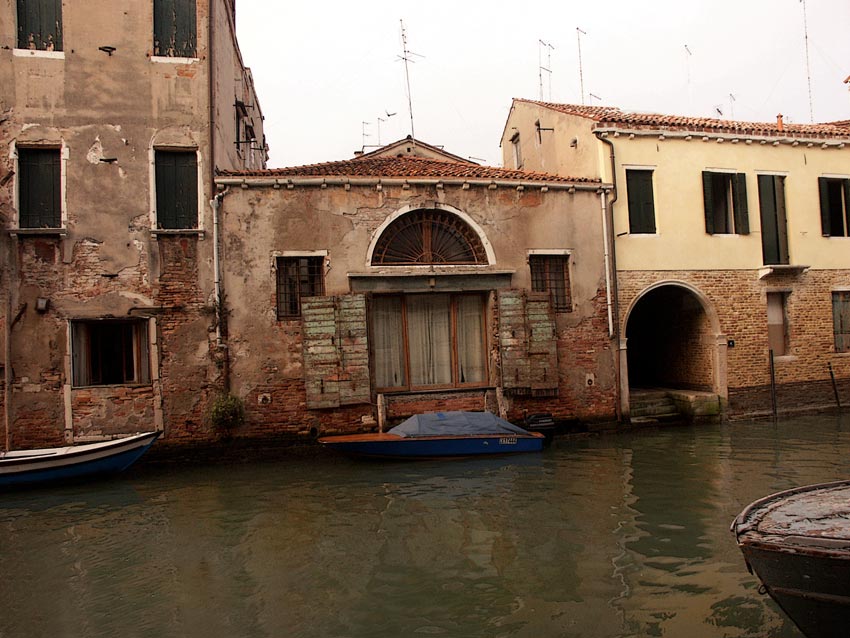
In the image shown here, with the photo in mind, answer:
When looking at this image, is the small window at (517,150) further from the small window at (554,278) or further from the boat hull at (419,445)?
the boat hull at (419,445)

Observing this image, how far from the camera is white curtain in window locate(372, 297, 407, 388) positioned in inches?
474

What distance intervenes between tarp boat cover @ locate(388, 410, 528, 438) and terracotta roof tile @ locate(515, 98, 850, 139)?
23.0 ft

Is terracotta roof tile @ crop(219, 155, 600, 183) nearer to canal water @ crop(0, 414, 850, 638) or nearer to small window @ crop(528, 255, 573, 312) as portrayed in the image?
small window @ crop(528, 255, 573, 312)

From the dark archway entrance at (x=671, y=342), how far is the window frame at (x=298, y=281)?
7.65 m

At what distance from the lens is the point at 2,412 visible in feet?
34.2

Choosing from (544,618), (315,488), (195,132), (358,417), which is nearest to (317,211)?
(195,132)

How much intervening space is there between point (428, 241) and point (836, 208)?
10.5m

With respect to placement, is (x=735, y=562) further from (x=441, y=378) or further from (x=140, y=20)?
(x=140, y=20)

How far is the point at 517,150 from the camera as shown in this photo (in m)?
17.7

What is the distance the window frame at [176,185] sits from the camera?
11.2 meters

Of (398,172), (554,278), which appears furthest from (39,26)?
(554,278)

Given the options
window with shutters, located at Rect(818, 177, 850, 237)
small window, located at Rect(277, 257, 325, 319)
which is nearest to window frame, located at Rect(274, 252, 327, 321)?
small window, located at Rect(277, 257, 325, 319)

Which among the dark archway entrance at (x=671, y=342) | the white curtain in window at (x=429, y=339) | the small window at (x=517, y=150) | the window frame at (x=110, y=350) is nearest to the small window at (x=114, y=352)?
the window frame at (x=110, y=350)

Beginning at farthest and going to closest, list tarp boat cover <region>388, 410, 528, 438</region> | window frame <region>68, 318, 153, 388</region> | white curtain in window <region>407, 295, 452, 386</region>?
1. white curtain in window <region>407, 295, 452, 386</region>
2. window frame <region>68, 318, 153, 388</region>
3. tarp boat cover <region>388, 410, 528, 438</region>
